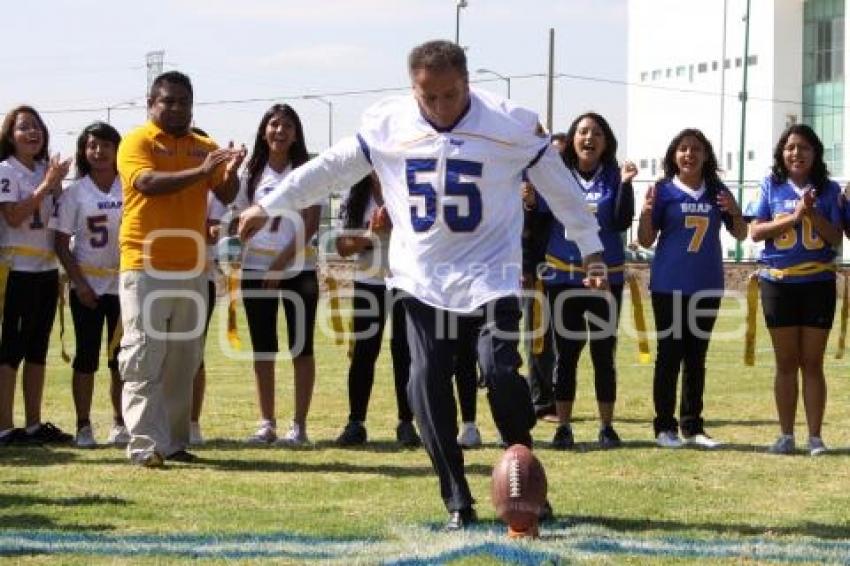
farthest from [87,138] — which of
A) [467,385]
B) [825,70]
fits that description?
[825,70]

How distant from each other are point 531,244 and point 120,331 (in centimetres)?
311

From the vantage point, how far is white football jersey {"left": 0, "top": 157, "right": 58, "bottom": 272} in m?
11.3

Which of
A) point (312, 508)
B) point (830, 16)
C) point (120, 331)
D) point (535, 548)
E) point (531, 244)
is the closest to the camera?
point (535, 548)

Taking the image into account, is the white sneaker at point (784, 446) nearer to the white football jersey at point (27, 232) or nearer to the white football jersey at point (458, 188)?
the white football jersey at point (458, 188)

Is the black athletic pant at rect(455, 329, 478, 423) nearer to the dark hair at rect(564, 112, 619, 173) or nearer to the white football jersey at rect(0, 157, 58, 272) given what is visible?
the dark hair at rect(564, 112, 619, 173)

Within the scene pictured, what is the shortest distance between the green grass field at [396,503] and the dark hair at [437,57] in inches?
84.9

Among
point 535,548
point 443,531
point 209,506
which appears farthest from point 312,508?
point 535,548

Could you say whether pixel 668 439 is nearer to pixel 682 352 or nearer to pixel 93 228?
pixel 682 352

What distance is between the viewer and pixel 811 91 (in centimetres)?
7688

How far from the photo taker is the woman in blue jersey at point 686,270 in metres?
11.4

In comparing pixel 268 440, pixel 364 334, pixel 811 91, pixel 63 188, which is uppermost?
pixel 811 91

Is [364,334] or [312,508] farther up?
[364,334]

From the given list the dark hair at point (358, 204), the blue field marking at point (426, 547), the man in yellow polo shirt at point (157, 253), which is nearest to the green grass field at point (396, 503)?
the blue field marking at point (426, 547)

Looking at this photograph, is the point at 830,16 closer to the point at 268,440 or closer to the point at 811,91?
the point at 811,91
